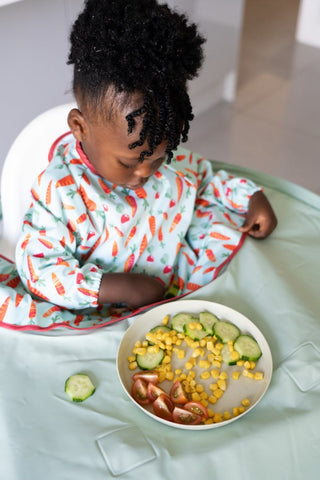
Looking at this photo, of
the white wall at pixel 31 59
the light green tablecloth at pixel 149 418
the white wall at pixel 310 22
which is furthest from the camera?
the white wall at pixel 310 22

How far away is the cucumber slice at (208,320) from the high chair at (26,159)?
1.45 feet

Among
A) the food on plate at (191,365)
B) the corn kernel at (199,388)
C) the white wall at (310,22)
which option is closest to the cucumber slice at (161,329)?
the food on plate at (191,365)

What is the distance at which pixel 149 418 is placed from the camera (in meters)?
0.74

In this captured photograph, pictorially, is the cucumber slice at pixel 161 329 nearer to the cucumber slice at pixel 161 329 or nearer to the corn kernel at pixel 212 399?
the cucumber slice at pixel 161 329

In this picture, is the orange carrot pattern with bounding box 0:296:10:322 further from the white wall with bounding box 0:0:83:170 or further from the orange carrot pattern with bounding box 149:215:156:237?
the white wall with bounding box 0:0:83:170

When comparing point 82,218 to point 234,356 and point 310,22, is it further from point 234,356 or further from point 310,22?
point 310,22

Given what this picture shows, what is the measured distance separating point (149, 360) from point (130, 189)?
336 mm

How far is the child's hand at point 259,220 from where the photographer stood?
105 centimetres

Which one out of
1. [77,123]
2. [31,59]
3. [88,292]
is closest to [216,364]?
[88,292]

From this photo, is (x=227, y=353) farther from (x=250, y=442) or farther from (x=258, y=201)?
(x=258, y=201)

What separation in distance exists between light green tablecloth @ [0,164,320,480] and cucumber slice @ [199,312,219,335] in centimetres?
5

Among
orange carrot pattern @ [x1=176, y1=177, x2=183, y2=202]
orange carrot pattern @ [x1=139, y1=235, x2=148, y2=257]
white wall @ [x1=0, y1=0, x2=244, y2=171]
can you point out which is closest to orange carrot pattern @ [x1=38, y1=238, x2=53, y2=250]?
orange carrot pattern @ [x1=139, y1=235, x2=148, y2=257]

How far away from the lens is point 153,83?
78 cm

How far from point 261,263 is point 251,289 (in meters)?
0.06
